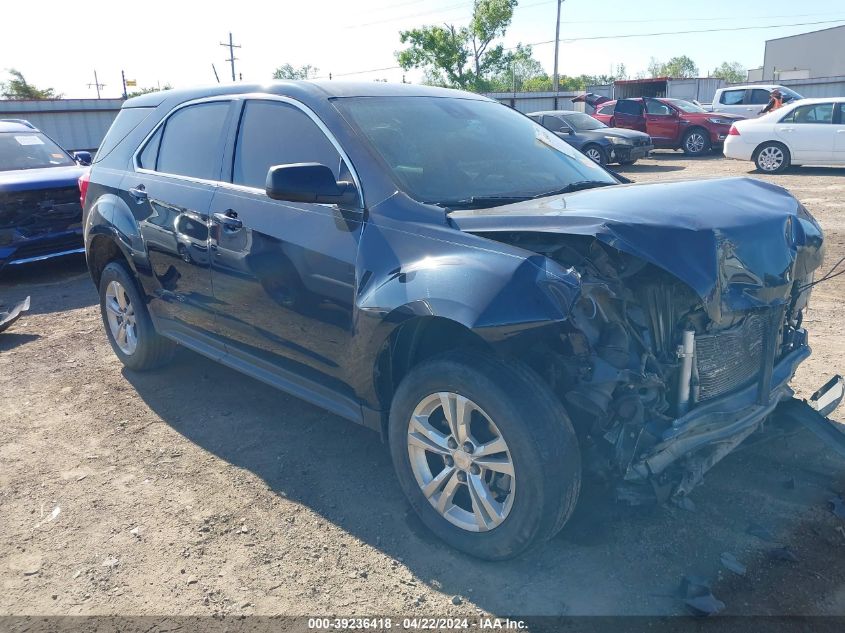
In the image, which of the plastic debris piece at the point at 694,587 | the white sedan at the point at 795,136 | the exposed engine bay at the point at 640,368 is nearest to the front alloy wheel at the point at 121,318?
the exposed engine bay at the point at 640,368

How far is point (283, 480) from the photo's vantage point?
3.75 m

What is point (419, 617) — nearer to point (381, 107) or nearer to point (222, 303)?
point (222, 303)

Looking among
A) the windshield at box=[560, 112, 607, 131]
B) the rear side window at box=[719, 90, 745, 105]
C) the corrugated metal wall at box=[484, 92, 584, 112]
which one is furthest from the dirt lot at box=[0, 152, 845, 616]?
the corrugated metal wall at box=[484, 92, 584, 112]

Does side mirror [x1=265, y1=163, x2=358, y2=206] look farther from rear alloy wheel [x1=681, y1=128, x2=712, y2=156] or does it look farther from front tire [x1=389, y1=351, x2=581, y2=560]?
rear alloy wheel [x1=681, y1=128, x2=712, y2=156]

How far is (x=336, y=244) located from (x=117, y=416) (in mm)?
2280

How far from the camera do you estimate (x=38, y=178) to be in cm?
842

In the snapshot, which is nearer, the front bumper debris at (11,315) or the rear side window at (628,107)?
the front bumper debris at (11,315)

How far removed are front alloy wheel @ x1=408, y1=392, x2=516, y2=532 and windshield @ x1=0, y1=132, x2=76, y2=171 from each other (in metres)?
8.22

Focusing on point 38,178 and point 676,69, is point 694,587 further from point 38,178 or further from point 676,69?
point 676,69

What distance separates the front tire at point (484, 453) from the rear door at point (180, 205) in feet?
5.62

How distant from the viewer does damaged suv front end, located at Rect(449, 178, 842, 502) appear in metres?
2.70

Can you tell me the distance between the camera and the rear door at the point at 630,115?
20609 mm

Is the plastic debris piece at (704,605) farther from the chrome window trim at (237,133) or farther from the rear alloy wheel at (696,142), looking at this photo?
the rear alloy wheel at (696,142)

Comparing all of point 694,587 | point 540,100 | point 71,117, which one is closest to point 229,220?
point 694,587
